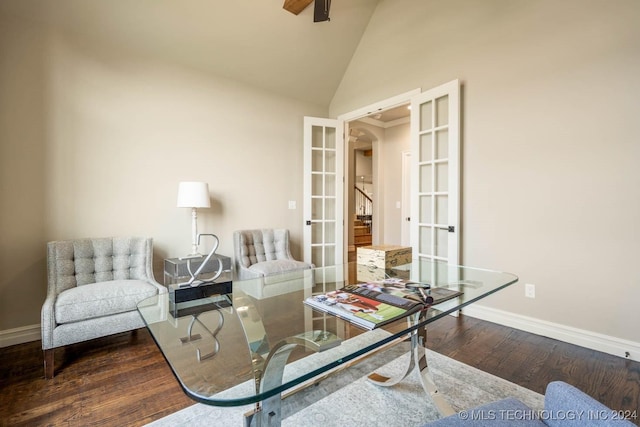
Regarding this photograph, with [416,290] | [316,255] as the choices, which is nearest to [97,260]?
[316,255]

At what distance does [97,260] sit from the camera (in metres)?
2.52

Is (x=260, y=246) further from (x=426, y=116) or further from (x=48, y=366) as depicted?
(x=426, y=116)

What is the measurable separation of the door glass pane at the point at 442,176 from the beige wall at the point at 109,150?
6.79 ft

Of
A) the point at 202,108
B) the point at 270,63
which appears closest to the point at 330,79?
the point at 270,63

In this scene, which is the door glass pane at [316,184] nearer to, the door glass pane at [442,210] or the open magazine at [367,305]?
the door glass pane at [442,210]

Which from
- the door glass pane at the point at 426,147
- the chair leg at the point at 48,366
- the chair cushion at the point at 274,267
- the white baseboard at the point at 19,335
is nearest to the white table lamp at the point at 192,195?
the chair cushion at the point at 274,267

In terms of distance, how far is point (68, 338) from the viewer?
2.00 m

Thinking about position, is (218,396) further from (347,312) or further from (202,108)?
(202,108)

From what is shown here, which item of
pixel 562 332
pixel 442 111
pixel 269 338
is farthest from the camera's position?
pixel 442 111

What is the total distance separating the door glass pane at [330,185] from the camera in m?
4.27

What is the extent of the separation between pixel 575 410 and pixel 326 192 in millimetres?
3627

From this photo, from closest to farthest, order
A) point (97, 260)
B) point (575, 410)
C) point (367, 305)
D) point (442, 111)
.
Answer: point (575, 410) < point (367, 305) < point (97, 260) < point (442, 111)

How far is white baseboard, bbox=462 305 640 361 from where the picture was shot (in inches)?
82.9

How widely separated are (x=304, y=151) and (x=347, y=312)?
3231 mm
